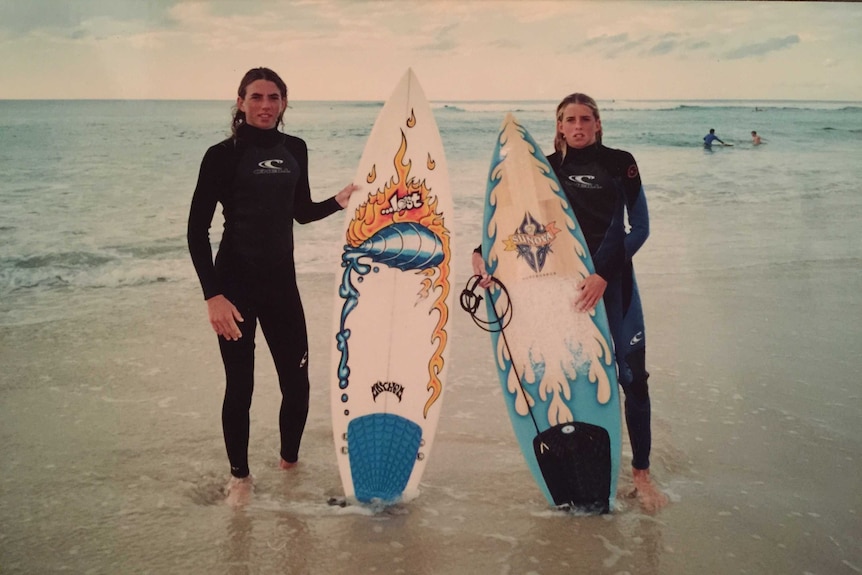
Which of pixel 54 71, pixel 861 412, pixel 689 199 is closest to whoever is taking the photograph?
pixel 861 412

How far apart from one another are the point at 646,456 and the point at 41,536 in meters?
1.65

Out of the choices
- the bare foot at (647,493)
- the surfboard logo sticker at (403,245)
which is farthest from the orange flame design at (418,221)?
the bare foot at (647,493)

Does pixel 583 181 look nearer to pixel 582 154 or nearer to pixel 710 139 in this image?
pixel 582 154

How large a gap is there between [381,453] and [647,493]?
2.50 ft

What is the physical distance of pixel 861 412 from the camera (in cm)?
222

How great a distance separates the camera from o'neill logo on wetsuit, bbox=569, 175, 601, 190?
1.79 m

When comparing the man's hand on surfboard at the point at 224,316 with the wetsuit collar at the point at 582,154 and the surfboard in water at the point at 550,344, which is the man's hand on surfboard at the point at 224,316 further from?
the wetsuit collar at the point at 582,154

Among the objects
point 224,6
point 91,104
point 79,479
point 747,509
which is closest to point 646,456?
point 747,509

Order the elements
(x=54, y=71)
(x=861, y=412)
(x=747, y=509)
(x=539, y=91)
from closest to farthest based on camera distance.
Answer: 1. (x=747, y=509)
2. (x=861, y=412)
3. (x=54, y=71)
4. (x=539, y=91)

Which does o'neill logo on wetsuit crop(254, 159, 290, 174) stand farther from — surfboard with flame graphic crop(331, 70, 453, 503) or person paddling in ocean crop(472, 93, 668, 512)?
person paddling in ocean crop(472, 93, 668, 512)

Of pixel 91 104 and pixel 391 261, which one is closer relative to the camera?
pixel 391 261

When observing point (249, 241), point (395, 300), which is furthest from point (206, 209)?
point (395, 300)

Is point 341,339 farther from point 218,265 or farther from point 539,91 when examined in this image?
point 539,91

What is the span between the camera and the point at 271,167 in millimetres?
1761
